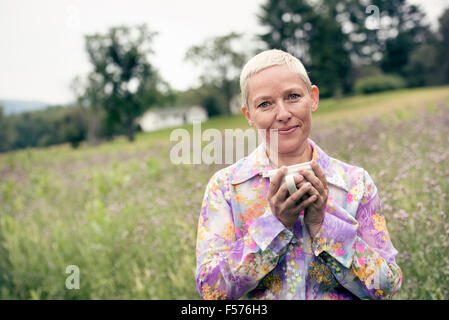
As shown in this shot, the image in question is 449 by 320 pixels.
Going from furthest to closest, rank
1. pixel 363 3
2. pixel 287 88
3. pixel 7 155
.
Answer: pixel 7 155
pixel 363 3
pixel 287 88

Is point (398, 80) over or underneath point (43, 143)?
over

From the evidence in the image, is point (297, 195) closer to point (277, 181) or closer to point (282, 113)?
point (277, 181)

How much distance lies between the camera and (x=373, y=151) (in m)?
3.90

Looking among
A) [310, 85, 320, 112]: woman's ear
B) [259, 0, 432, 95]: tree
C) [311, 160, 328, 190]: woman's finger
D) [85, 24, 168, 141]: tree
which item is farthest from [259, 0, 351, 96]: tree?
[85, 24, 168, 141]: tree

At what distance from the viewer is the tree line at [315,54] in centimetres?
540

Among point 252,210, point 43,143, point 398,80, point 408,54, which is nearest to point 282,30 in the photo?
point 408,54

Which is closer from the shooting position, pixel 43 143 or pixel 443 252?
pixel 443 252

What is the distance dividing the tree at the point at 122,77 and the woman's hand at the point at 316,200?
61.0 ft

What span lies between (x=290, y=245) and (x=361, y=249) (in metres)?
0.27

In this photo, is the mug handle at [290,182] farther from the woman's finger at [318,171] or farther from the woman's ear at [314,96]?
the woman's ear at [314,96]

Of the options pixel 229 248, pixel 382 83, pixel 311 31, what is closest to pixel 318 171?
pixel 229 248

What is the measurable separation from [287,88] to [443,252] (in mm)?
1672

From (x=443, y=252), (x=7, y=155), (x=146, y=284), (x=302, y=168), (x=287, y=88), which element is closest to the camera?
(x=302, y=168)
